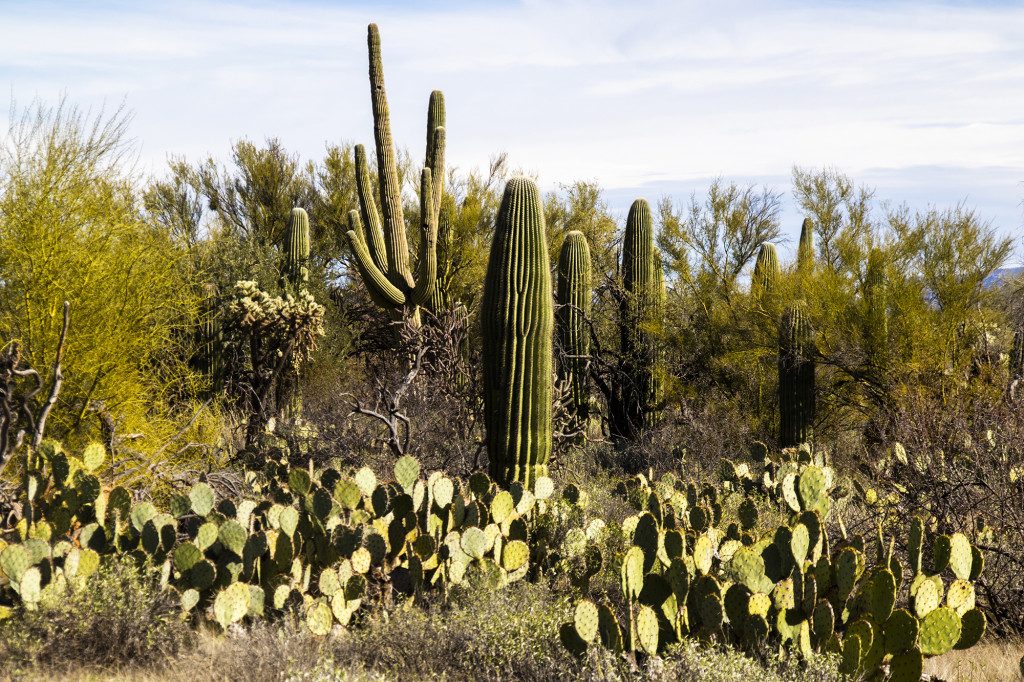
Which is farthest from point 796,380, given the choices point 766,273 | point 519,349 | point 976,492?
point 519,349

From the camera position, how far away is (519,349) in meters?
6.84

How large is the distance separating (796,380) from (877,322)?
3.74 ft

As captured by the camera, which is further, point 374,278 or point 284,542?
point 374,278

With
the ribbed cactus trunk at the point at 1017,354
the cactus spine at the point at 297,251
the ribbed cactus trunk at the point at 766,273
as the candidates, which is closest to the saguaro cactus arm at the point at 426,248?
the cactus spine at the point at 297,251

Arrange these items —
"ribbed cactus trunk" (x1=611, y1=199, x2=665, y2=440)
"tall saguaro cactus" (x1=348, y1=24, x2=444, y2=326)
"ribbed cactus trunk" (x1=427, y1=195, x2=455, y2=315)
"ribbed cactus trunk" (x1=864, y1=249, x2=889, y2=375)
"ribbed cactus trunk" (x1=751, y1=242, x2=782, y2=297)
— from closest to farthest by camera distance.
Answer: "ribbed cactus trunk" (x1=864, y1=249, x2=889, y2=375)
"ribbed cactus trunk" (x1=751, y1=242, x2=782, y2=297)
"ribbed cactus trunk" (x1=611, y1=199, x2=665, y2=440)
"tall saguaro cactus" (x1=348, y1=24, x2=444, y2=326)
"ribbed cactus trunk" (x1=427, y1=195, x2=455, y2=315)

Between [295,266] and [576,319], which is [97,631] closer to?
[576,319]

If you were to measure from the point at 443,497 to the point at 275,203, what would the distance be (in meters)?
17.1

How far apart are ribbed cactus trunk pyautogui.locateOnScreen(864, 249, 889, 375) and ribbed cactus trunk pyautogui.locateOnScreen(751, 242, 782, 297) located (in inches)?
48.2

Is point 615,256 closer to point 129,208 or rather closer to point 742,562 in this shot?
point 129,208

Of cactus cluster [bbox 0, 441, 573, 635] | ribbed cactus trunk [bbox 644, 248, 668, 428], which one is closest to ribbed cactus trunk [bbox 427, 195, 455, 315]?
ribbed cactus trunk [bbox 644, 248, 668, 428]

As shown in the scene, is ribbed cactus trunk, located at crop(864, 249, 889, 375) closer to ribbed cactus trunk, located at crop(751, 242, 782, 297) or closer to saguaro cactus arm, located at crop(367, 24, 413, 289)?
ribbed cactus trunk, located at crop(751, 242, 782, 297)

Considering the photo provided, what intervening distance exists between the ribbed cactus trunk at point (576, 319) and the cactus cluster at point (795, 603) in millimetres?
6475

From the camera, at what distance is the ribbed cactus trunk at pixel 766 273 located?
11117mm

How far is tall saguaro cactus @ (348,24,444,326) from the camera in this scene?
11891 millimetres
